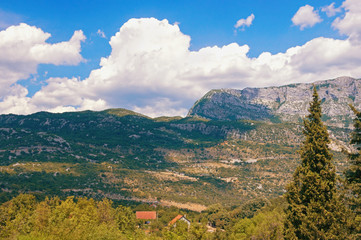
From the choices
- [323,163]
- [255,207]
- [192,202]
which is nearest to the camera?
[323,163]

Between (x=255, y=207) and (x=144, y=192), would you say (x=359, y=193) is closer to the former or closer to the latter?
(x=255, y=207)

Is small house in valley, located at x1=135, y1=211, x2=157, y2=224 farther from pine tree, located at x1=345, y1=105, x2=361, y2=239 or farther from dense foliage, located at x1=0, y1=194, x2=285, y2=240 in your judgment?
pine tree, located at x1=345, y1=105, x2=361, y2=239

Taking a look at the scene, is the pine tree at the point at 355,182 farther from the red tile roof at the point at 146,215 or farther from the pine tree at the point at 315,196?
the red tile roof at the point at 146,215

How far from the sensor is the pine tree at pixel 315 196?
25234 millimetres

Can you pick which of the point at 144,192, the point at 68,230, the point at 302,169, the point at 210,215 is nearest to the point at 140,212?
the point at 210,215

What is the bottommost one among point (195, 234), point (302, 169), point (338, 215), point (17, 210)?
point (17, 210)

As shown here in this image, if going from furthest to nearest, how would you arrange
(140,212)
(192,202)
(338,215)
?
1. (192,202)
2. (140,212)
3. (338,215)

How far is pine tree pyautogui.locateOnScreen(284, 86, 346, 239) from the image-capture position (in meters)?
25.2

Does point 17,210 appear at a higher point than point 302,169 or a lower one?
lower

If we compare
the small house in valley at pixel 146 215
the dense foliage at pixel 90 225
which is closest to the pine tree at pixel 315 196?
the dense foliage at pixel 90 225

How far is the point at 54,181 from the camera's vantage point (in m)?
193

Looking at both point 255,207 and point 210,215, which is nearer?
point 255,207

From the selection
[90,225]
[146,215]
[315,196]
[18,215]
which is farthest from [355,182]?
[146,215]

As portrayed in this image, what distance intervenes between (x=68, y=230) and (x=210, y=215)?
106 metres
